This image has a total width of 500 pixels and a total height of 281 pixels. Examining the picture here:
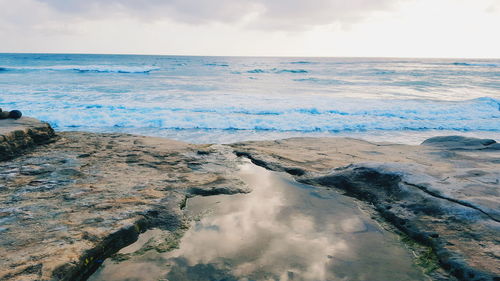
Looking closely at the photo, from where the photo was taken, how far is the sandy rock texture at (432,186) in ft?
6.30

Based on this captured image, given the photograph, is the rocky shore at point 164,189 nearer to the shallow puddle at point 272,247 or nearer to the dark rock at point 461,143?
the dark rock at point 461,143

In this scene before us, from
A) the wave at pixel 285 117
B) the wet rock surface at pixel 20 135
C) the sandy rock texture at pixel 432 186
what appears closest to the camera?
the sandy rock texture at pixel 432 186

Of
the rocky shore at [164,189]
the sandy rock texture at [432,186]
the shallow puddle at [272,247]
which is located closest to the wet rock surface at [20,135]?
the rocky shore at [164,189]

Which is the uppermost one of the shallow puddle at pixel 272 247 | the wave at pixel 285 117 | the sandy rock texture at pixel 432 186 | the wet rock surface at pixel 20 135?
the wet rock surface at pixel 20 135

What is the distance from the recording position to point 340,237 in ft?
7.06

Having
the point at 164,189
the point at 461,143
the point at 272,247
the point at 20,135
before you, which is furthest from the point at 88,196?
the point at 461,143

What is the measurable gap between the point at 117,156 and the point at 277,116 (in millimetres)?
6729

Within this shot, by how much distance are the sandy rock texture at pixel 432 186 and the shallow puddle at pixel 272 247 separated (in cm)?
26

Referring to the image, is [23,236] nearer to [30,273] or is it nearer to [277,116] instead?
[30,273]

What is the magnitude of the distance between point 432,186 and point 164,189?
2.52m

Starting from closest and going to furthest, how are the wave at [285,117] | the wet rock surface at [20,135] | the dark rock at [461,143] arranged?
the wet rock surface at [20,135]
the dark rock at [461,143]
the wave at [285,117]

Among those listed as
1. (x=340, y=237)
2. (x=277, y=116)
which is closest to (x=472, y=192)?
(x=340, y=237)

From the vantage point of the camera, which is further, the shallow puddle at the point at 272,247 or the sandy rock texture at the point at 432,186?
the sandy rock texture at the point at 432,186

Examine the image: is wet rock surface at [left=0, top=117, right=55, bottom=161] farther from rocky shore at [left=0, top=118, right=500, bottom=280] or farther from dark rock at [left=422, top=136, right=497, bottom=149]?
dark rock at [left=422, top=136, right=497, bottom=149]
